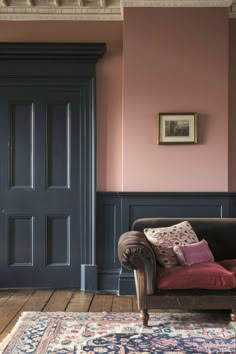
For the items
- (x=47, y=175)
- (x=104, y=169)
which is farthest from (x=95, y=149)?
(x=47, y=175)

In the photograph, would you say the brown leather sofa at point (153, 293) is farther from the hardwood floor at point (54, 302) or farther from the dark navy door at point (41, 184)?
the dark navy door at point (41, 184)

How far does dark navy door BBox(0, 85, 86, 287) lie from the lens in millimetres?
4770

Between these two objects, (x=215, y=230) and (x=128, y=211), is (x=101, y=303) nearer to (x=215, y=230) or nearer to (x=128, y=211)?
(x=128, y=211)

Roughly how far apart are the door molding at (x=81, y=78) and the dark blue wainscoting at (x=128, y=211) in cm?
10

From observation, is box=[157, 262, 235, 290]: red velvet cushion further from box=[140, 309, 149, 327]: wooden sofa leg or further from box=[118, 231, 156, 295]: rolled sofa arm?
box=[140, 309, 149, 327]: wooden sofa leg

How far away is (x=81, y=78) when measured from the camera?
4758mm

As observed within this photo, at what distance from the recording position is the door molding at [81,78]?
4.68 meters

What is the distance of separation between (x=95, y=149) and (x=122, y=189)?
0.51 m

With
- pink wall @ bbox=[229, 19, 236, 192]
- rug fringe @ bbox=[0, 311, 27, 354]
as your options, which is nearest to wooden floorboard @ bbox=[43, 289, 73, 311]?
rug fringe @ bbox=[0, 311, 27, 354]

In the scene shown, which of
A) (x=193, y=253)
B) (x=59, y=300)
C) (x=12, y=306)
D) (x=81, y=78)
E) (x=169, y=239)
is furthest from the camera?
(x=81, y=78)

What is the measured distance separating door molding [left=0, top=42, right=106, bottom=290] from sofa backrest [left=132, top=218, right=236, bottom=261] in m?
0.77

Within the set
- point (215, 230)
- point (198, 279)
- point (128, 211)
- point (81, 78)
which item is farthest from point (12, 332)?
point (81, 78)

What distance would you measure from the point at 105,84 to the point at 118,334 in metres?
2.62

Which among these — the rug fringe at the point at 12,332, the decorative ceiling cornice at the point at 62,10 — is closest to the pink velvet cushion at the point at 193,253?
the rug fringe at the point at 12,332
